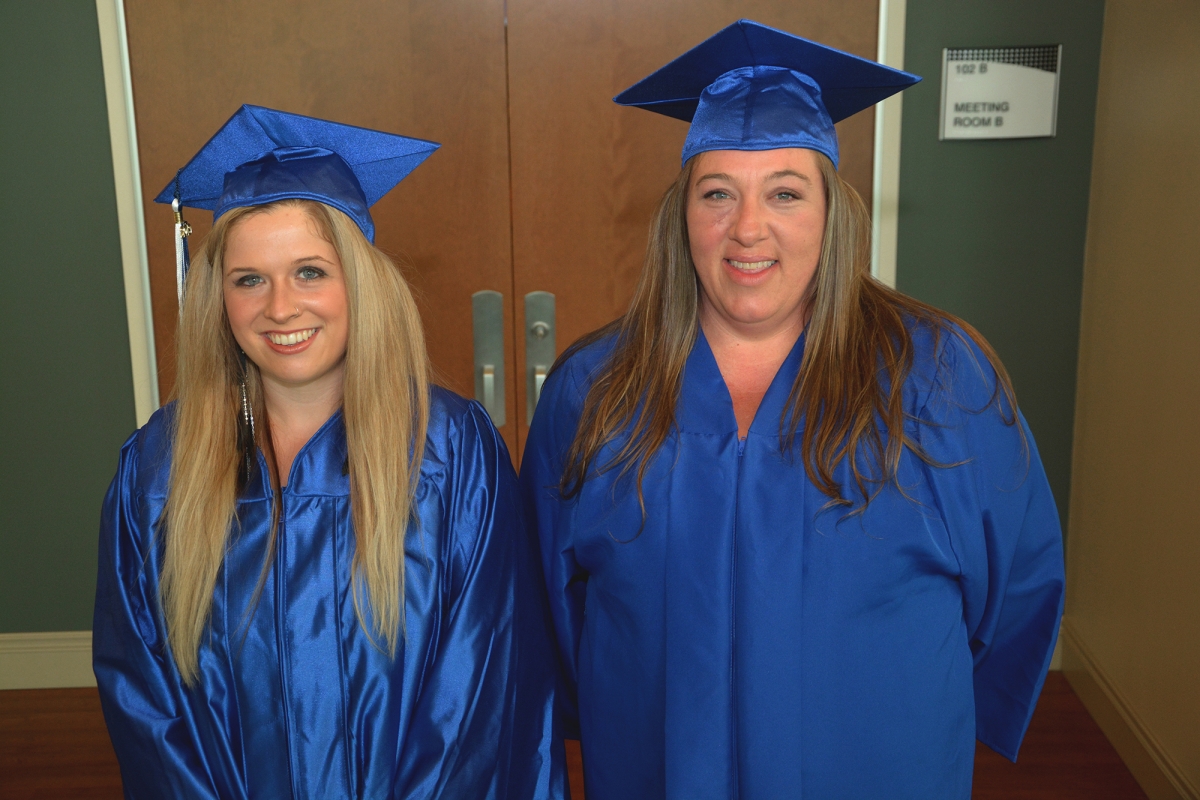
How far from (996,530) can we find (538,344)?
64.0 inches

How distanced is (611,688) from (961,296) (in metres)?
1.81

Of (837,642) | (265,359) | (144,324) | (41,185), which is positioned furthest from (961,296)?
(41,185)

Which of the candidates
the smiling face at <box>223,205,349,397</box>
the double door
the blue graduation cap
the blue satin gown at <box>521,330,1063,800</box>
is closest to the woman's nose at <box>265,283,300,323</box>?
the smiling face at <box>223,205,349,397</box>

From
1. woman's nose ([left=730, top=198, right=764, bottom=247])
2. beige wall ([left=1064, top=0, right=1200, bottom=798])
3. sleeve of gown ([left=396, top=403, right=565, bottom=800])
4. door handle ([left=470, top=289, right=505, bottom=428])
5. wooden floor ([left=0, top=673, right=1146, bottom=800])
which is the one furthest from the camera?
door handle ([left=470, top=289, right=505, bottom=428])

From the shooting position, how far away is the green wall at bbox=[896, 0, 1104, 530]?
2.62 m

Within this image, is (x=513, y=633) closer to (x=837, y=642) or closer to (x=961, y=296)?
(x=837, y=642)

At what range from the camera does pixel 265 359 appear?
4.55 feet

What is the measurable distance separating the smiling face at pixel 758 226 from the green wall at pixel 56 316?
2072 millimetres

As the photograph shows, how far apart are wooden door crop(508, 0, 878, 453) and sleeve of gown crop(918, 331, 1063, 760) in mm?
1456

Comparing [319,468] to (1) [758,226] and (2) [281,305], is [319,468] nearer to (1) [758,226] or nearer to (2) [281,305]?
(2) [281,305]

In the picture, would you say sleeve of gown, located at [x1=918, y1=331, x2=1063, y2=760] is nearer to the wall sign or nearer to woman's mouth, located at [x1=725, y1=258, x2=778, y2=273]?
woman's mouth, located at [x1=725, y1=258, x2=778, y2=273]

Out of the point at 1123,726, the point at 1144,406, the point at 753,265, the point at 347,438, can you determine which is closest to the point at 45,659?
the point at 347,438

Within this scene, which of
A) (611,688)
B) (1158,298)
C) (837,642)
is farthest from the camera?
(1158,298)

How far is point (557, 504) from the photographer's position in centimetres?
156
